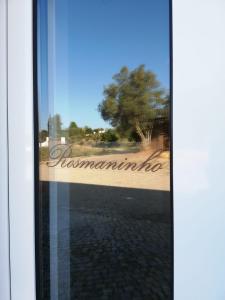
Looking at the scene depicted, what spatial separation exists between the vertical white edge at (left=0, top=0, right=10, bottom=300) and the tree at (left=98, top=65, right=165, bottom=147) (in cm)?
36

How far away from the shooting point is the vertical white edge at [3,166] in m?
1.09

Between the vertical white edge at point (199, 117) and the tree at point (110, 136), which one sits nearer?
the vertical white edge at point (199, 117)

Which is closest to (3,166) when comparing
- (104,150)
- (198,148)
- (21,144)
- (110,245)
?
(21,144)

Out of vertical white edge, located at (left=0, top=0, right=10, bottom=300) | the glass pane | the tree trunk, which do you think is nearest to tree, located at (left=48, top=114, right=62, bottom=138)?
the glass pane

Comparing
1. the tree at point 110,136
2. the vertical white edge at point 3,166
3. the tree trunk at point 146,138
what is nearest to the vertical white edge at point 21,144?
the vertical white edge at point 3,166

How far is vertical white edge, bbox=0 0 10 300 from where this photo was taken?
109 cm

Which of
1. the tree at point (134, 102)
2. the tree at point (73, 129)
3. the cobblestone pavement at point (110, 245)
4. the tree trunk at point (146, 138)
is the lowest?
the cobblestone pavement at point (110, 245)

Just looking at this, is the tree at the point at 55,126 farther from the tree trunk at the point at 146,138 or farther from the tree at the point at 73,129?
the tree trunk at the point at 146,138

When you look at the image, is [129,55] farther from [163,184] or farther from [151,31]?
[163,184]

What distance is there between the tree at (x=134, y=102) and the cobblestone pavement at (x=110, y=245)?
0.23m

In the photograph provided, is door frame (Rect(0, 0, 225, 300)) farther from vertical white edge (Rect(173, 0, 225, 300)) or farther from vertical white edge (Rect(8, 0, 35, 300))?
vertical white edge (Rect(8, 0, 35, 300))

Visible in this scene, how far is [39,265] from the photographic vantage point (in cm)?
112

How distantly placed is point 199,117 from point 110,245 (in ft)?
2.08

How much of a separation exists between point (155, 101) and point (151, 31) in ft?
0.89
